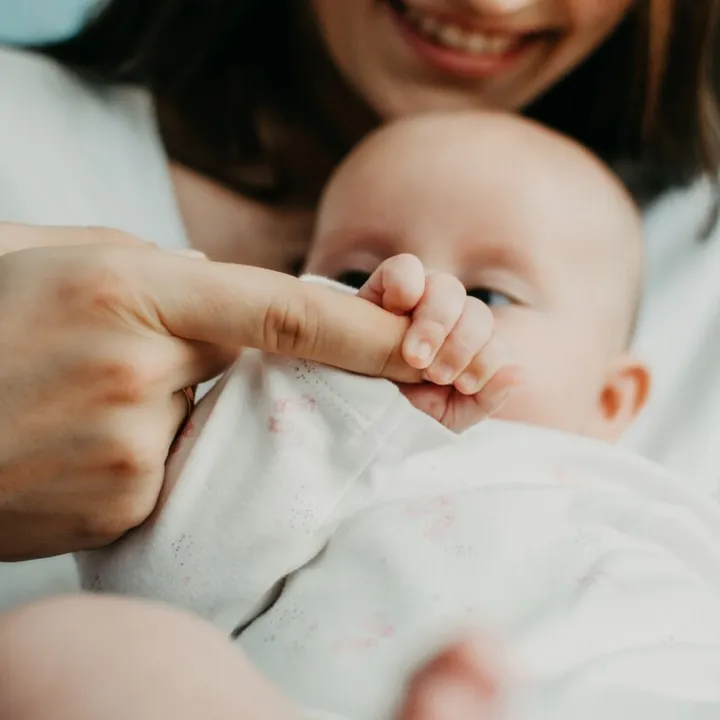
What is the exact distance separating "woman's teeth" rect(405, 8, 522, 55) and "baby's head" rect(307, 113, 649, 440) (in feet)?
0.57

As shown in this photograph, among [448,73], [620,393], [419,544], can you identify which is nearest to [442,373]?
[419,544]

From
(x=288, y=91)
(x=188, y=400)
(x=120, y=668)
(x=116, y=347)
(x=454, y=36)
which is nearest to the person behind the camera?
(x=120, y=668)

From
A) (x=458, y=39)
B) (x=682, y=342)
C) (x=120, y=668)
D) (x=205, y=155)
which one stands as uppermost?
(x=458, y=39)

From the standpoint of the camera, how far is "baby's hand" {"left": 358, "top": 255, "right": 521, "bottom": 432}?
578 millimetres

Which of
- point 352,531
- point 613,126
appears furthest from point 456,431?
point 613,126

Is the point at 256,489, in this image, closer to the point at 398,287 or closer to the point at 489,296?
the point at 398,287

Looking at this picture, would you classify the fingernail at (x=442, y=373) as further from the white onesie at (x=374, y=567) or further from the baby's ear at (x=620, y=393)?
the baby's ear at (x=620, y=393)

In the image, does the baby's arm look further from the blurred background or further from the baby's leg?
the blurred background

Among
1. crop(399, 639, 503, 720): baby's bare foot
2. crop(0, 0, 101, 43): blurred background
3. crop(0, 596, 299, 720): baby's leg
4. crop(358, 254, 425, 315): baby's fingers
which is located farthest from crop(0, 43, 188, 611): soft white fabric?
crop(399, 639, 503, 720): baby's bare foot

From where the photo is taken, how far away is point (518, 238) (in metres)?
0.88

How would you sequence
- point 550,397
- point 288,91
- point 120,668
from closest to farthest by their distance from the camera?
point 120,668 → point 550,397 → point 288,91

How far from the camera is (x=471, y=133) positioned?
942mm

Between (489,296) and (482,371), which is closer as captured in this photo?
(482,371)

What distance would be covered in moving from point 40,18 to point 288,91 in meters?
0.37
